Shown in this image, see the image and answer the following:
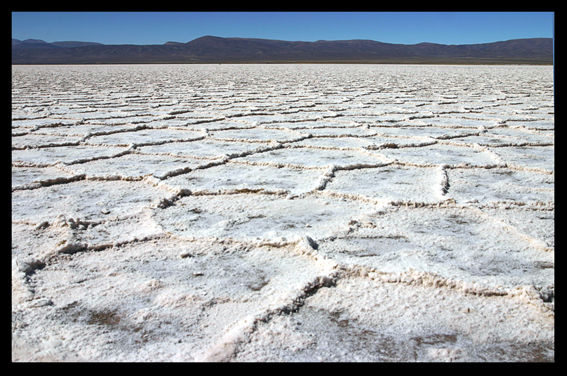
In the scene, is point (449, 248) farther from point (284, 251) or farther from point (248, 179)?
point (248, 179)

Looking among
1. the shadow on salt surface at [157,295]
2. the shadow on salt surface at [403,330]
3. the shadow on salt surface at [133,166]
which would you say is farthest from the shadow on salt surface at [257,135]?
the shadow on salt surface at [403,330]

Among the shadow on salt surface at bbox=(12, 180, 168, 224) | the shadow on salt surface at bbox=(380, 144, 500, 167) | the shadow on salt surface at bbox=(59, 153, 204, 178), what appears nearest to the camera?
the shadow on salt surface at bbox=(12, 180, 168, 224)

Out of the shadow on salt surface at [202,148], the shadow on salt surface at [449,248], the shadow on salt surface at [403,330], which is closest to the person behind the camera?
the shadow on salt surface at [403,330]

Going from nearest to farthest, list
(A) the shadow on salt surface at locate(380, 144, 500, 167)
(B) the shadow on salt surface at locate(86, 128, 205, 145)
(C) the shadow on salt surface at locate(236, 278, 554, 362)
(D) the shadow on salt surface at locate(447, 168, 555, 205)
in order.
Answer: (C) the shadow on salt surface at locate(236, 278, 554, 362) → (D) the shadow on salt surface at locate(447, 168, 555, 205) → (A) the shadow on salt surface at locate(380, 144, 500, 167) → (B) the shadow on salt surface at locate(86, 128, 205, 145)

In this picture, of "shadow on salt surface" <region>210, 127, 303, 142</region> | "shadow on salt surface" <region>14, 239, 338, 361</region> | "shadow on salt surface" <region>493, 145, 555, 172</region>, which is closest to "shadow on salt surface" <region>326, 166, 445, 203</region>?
"shadow on salt surface" <region>493, 145, 555, 172</region>

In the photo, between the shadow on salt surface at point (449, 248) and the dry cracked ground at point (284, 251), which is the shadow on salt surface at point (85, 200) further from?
the shadow on salt surface at point (449, 248)

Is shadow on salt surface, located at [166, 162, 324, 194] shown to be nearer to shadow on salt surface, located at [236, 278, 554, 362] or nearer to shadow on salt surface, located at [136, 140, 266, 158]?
shadow on salt surface, located at [136, 140, 266, 158]

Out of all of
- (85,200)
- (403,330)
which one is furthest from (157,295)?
(85,200)
